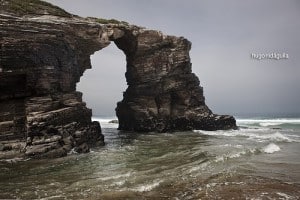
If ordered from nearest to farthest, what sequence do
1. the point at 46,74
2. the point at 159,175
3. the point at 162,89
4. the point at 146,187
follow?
the point at 146,187, the point at 159,175, the point at 46,74, the point at 162,89

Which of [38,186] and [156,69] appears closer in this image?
[38,186]

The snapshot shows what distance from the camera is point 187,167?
17516 mm

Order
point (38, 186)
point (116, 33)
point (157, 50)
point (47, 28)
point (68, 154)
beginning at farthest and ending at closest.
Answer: point (157, 50) < point (116, 33) < point (47, 28) < point (68, 154) < point (38, 186)

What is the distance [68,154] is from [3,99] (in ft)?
21.0

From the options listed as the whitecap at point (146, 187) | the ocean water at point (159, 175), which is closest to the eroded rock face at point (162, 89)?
the ocean water at point (159, 175)

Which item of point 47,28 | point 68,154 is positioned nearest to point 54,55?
point 47,28

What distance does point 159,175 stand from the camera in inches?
614

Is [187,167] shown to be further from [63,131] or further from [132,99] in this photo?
[132,99]

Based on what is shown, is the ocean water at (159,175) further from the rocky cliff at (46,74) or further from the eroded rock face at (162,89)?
the eroded rock face at (162,89)

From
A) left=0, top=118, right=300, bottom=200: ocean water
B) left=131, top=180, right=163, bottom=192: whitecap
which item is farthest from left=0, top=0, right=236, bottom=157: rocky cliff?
left=131, top=180, right=163, bottom=192: whitecap

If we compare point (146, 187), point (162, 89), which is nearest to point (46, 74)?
point (146, 187)

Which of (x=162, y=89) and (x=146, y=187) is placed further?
(x=162, y=89)

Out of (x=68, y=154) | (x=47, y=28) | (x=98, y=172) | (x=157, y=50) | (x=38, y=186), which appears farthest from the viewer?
(x=157, y=50)

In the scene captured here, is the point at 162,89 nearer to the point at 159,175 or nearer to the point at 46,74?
the point at 46,74
